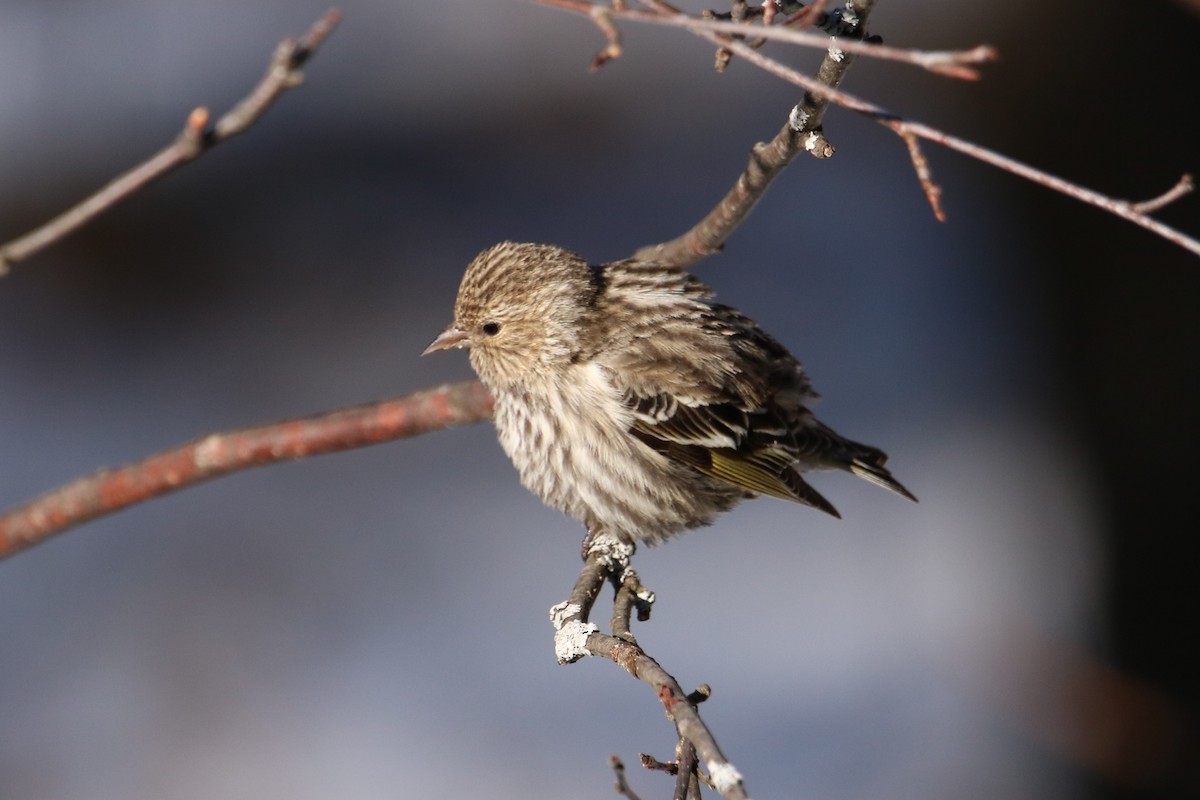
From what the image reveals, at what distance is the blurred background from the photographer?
538 cm

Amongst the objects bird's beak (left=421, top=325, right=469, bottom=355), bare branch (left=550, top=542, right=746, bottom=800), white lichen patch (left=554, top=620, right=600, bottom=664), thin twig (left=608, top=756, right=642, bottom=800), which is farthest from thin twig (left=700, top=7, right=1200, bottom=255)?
bird's beak (left=421, top=325, right=469, bottom=355)

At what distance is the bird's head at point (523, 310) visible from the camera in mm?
3510

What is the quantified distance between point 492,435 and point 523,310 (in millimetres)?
3404

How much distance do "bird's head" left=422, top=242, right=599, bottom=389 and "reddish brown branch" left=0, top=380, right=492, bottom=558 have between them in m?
0.27

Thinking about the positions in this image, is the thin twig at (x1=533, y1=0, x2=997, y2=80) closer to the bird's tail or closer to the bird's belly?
the bird's belly

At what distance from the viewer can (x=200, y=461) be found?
10.2 ft

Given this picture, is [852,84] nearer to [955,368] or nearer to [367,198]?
[955,368]

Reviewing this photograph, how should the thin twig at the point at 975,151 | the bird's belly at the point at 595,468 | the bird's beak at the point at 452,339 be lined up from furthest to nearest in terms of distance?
the bird's beak at the point at 452,339, the bird's belly at the point at 595,468, the thin twig at the point at 975,151

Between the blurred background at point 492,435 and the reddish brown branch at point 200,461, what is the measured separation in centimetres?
195

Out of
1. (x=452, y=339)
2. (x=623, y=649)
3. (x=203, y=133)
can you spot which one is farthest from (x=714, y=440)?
(x=203, y=133)

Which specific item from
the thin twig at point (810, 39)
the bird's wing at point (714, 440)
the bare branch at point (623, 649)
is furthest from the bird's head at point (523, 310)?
the thin twig at point (810, 39)

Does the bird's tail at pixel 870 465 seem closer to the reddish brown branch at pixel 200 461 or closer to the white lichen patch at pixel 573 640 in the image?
the reddish brown branch at pixel 200 461

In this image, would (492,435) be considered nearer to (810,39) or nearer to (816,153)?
(816,153)

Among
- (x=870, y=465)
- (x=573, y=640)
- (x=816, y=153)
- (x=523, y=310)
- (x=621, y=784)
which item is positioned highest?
(x=523, y=310)
